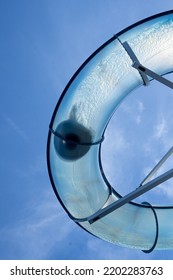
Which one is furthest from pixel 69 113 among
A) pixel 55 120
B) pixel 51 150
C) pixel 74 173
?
pixel 74 173

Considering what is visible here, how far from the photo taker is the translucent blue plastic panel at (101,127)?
21.3 ft

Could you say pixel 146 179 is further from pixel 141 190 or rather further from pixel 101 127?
pixel 101 127

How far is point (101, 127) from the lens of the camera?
6.99 metres

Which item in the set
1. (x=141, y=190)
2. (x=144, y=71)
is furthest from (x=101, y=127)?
(x=141, y=190)

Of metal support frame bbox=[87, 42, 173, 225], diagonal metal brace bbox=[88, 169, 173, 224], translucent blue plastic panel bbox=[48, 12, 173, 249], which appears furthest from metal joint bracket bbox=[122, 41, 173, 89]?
diagonal metal brace bbox=[88, 169, 173, 224]

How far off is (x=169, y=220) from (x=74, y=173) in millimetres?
2369

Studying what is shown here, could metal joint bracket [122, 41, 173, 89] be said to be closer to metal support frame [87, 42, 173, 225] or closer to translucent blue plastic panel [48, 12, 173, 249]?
metal support frame [87, 42, 173, 225]

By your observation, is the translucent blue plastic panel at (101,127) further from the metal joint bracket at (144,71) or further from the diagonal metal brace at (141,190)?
the diagonal metal brace at (141,190)

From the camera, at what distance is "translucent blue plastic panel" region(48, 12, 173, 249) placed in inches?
256

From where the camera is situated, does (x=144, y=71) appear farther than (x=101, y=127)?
No

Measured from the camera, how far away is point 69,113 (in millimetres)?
6762

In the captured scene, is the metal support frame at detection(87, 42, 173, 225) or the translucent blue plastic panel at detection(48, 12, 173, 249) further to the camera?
the translucent blue plastic panel at detection(48, 12, 173, 249)
